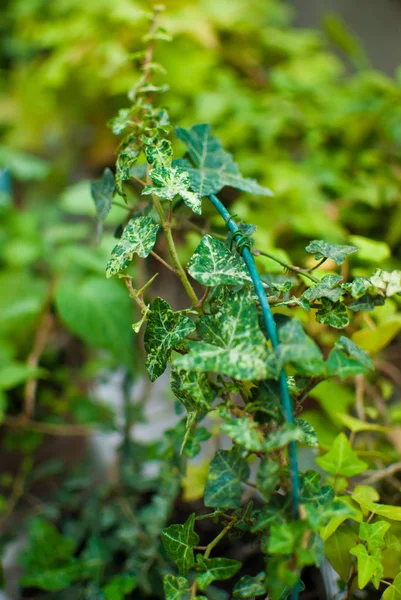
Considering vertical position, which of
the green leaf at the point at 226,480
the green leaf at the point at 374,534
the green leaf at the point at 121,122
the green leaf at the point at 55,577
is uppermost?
the green leaf at the point at 121,122

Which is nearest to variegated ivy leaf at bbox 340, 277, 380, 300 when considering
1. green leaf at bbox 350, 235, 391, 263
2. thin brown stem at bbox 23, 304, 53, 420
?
green leaf at bbox 350, 235, 391, 263

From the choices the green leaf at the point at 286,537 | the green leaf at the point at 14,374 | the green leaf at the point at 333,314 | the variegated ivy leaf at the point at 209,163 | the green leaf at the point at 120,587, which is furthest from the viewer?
the green leaf at the point at 14,374

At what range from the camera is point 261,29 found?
1610 mm

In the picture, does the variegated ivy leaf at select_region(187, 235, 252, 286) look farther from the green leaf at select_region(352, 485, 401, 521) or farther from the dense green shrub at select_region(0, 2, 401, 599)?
the green leaf at select_region(352, 485, 401, 521)

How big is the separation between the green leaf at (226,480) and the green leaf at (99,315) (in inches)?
21.7

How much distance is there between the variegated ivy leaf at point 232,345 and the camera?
0.36 metres

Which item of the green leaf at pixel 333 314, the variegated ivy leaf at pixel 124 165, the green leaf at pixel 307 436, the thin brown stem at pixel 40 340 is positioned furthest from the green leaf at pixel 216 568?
the thin brown stem at pixel 40 340

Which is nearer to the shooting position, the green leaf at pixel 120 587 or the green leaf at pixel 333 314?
the green leaf at pixel 333 314

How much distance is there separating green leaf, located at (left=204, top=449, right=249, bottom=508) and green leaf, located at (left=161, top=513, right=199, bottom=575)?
0.18 ft

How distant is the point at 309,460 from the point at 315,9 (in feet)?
6.81

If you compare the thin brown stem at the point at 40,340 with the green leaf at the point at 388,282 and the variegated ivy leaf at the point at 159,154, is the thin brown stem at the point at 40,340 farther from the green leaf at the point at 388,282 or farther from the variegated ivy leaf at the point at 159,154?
the green leaf at the point at 388,282

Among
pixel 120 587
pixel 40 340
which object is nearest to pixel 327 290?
pixel 120 587

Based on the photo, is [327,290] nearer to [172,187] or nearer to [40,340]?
[172,187]

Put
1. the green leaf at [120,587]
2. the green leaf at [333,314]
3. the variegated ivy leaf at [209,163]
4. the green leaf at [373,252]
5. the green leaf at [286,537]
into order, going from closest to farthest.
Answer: the green leaf at [286,537] < the green leaf at [333,314] < the variegated ivy leaf at [209,163] < the green leaf at [120,587] < the green leaf at [373,252]
